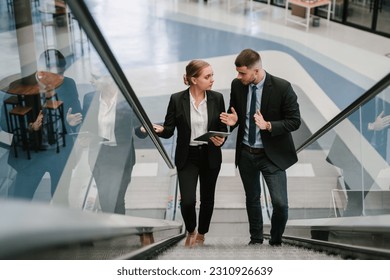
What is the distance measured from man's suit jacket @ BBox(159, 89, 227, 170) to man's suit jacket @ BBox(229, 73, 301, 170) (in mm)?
132

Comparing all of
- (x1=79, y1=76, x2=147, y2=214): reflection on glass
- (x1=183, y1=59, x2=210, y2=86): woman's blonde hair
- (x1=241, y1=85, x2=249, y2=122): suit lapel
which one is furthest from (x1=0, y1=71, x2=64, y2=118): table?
(x1=241, y1=85, x2=249, y2=122): suit lapel

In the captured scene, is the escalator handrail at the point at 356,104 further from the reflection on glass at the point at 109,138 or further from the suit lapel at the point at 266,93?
the reflection on glass at the point at 109,138

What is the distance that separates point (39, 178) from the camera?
8.83 feet

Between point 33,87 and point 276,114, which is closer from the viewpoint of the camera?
point 33,87

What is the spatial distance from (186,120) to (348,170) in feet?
4.29

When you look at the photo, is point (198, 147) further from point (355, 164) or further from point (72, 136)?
point (72, 136)

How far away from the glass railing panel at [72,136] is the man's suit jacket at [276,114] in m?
0.73

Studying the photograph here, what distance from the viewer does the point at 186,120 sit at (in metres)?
4.16

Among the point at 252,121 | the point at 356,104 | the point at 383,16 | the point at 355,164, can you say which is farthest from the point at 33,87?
the point at 383,16

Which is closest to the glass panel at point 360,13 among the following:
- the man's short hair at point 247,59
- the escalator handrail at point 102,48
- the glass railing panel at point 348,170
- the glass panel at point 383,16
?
the glass panel at point 383,16

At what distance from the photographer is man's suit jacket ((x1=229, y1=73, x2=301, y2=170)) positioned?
3.94 metres

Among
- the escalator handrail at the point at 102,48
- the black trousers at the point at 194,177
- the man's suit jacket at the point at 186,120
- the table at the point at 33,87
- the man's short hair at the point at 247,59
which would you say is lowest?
the black trousers at the point at 194,177

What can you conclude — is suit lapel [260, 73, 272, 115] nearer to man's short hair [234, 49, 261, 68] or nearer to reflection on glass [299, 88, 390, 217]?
man's short hair [234, 49, 261, 68]

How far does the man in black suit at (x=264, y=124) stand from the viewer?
389 centimetres
